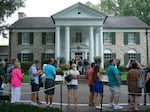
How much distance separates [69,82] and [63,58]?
79.2 ft

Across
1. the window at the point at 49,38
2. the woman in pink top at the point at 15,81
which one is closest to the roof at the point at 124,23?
the window at the point at 49,38

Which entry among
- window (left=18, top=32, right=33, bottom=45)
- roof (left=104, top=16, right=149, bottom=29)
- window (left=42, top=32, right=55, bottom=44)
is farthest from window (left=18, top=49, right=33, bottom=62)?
roof (left=104, top=16, right=149, bottom=29)

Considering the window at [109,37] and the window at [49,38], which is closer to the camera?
the window at [109,37]

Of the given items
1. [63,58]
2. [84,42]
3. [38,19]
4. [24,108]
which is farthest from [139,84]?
[38,19]

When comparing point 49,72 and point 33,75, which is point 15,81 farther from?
point 49,72

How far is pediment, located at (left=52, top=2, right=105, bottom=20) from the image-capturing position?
35562 mm

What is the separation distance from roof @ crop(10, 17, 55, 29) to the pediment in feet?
14.4

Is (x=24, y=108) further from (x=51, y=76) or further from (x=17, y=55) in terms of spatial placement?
(x=17, y=55)

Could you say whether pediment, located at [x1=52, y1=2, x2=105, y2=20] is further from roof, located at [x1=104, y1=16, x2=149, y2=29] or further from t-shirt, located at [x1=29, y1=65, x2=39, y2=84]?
t-shirt, located at [x1=29, y1=65, x2=39, y2=84]

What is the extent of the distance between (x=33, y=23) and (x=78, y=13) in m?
8.29

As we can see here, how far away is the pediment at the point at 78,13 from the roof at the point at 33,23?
4397 mm

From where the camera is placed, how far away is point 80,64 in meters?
30.5

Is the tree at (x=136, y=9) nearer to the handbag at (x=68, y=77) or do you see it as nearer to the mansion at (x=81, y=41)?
the mansion at (x=81, y=41)

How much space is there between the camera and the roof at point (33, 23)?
131ft
